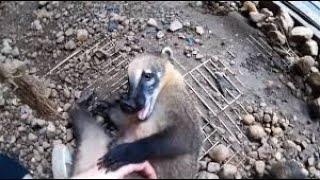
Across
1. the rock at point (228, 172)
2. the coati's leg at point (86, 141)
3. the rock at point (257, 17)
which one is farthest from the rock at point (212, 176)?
the rock at point (257, 17)

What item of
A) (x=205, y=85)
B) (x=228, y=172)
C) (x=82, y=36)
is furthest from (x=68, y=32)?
(x=228, y=172)

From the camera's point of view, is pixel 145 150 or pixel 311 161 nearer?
pixel 145 150

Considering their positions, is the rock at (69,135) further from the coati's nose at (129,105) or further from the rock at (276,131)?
the rock at (276,131)

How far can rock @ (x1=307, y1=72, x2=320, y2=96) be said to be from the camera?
3.75 meters

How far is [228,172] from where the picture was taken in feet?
10.4

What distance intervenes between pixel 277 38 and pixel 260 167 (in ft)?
3.56

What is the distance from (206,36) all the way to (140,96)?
106cm

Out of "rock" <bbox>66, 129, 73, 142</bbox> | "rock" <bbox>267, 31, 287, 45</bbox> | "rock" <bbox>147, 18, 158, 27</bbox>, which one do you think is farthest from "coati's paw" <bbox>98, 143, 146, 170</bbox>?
"rock" <bbox>267, 31, 287, 45</bbox>

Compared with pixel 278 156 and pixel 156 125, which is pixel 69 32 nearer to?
pixel 156 125

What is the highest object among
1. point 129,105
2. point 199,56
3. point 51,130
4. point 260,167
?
point 129,105

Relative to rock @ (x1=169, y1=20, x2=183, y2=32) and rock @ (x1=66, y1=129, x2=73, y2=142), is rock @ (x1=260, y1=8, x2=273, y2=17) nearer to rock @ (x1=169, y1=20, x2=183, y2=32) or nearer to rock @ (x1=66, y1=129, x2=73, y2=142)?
rock @ (x1=169, y1=20, x2=183, y2=32)

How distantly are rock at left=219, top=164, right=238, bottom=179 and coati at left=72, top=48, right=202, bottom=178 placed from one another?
0.62 ft

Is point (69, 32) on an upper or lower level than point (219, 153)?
upper

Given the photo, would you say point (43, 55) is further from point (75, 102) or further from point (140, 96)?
point (140, 96)
